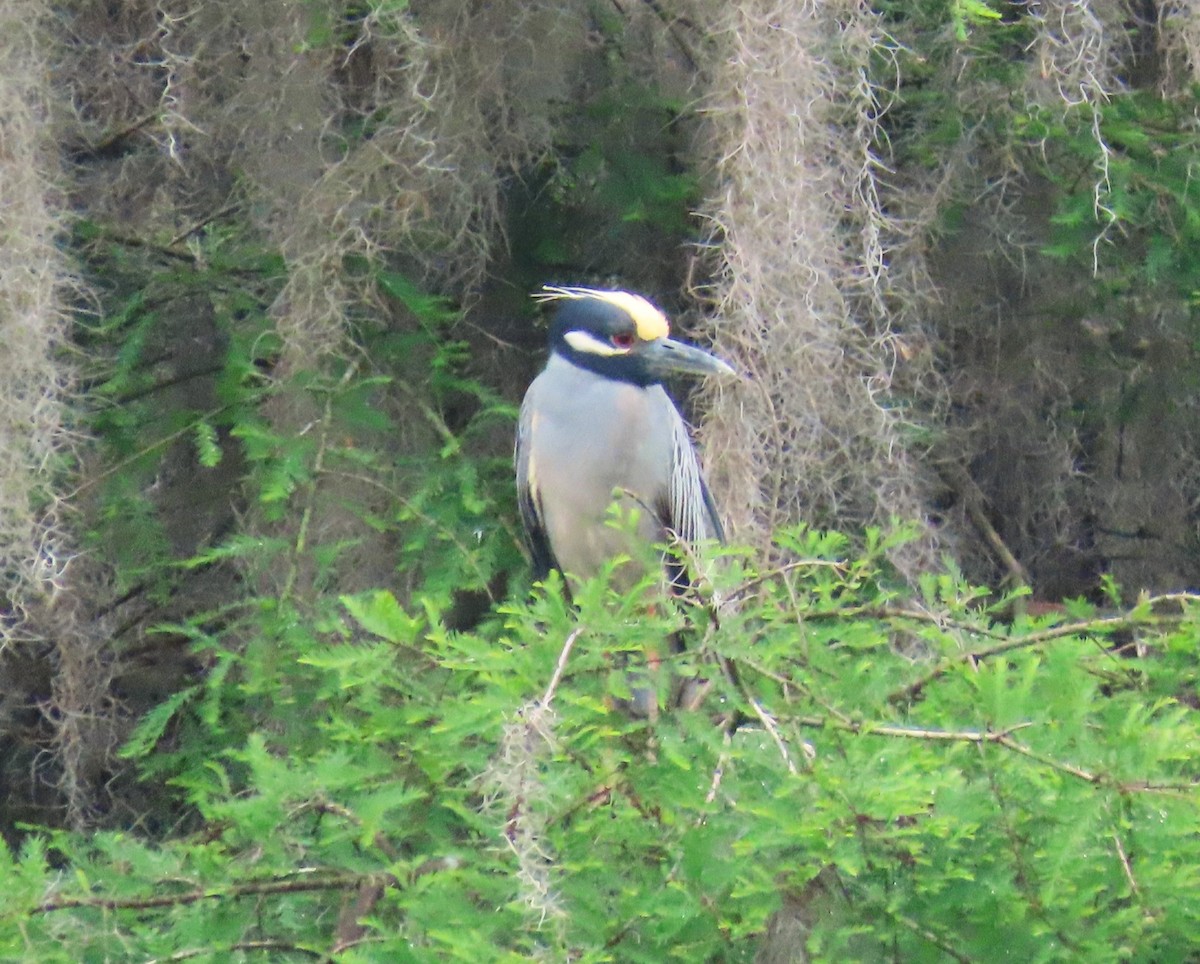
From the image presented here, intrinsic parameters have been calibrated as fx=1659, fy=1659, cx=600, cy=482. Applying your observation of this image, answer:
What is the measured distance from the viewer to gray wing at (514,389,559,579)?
10.6ft

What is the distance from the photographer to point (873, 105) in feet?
9.10

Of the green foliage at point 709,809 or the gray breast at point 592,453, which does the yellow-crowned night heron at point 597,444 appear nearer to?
the gray breast at point 592,453

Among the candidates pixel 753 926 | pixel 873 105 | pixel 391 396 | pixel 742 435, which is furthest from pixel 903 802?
pixel 391 396

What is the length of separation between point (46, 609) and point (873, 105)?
5.60 feet

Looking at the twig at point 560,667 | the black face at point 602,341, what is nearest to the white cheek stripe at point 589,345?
the black face at point 602,341

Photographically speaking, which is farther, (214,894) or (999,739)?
(214,894)

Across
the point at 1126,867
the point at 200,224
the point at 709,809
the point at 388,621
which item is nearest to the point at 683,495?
the point at 200,224

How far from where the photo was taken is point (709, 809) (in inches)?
66.9

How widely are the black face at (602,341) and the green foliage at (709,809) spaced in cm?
105

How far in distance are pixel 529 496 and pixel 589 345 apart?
33cm

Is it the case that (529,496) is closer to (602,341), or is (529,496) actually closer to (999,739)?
(602,341)

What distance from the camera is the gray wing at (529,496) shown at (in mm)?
3217

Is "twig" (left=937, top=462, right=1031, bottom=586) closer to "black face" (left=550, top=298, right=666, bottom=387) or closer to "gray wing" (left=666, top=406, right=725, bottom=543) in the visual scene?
"gray wing" (left=666, top=406, right=725, bottom=543)

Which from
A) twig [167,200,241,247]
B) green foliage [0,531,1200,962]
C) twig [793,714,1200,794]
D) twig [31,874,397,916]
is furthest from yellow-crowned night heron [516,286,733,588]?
twig [793,714,1200,794]
